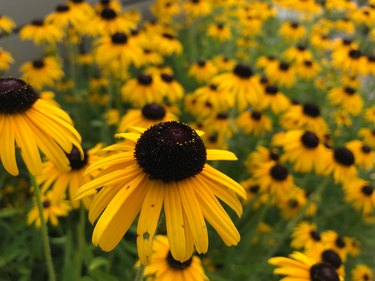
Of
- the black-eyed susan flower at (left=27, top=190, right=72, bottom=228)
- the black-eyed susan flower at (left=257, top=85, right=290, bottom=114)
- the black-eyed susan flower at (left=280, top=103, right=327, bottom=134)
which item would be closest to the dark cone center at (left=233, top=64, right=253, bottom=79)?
the black-eyed susan flower at (left=257, top=85, right=290, bottom=114)

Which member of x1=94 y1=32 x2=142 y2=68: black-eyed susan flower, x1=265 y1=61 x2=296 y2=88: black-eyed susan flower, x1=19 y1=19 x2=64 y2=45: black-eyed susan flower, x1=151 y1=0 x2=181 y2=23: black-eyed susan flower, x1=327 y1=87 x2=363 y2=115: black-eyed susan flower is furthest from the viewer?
x1=151 y1=0 x2=181 y2=23: black-eyed susan flower

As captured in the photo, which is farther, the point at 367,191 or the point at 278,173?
the point at 367,191

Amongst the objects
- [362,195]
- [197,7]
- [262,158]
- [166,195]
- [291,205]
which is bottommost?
[291,205]

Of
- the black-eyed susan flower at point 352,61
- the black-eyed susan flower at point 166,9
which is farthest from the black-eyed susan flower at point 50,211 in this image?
the black-eyed susan flower at point 166,9

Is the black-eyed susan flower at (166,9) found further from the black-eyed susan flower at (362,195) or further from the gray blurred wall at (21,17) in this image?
the black-eyed susan flower at (362,195)

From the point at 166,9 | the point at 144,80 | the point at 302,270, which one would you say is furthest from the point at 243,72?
the point at 166,9

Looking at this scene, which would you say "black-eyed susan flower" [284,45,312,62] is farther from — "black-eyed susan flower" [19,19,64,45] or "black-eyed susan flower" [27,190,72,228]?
"black-eyed susan flower" [27,190,72,228]

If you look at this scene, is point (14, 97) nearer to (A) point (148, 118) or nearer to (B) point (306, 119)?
(A) point (148, 118)
